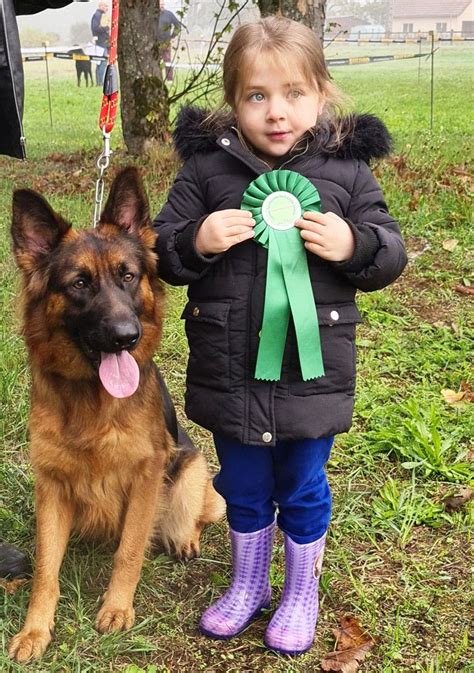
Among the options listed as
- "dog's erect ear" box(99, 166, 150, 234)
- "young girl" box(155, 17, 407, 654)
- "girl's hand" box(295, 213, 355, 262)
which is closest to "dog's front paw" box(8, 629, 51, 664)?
"young girl" box(155, 17, 407, 654)

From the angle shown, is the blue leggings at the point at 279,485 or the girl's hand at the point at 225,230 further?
the blue leggings at the point at 279,485

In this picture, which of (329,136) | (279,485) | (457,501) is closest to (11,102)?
(329,136)

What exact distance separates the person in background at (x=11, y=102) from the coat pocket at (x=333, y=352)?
56.0 inches

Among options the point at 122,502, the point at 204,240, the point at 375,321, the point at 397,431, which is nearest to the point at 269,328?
the point at 204,240

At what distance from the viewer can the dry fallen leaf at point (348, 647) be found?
8.21ft

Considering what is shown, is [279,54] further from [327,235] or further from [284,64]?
[327,235]

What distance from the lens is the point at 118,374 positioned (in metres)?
2.49

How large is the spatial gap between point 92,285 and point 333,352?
0.84 m

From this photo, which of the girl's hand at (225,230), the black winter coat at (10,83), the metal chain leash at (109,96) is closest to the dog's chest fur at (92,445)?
the girl's hand at (225,230)


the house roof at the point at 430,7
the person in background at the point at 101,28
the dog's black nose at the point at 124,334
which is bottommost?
the dog's black nose at the point at 124,334

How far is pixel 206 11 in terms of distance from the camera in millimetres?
10266

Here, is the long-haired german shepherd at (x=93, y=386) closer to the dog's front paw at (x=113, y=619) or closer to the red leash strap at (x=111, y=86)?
the dog's front paw at (x=113, y=619)

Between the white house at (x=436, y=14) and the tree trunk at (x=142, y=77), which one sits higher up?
the white house at (x=436, y=14)

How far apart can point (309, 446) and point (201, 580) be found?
94cm
